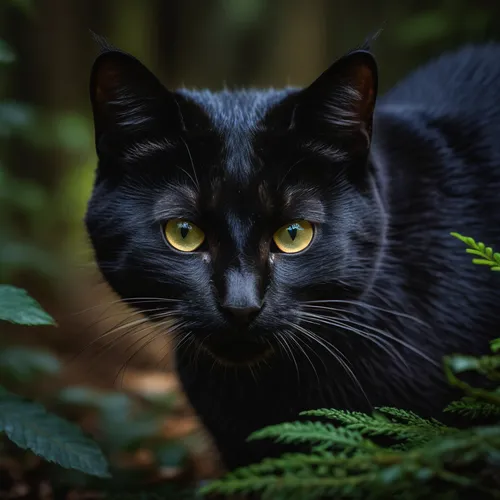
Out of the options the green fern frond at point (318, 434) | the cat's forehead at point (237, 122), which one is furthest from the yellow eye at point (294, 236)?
the green fern frond at point (318, 434)

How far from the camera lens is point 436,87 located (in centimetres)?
234

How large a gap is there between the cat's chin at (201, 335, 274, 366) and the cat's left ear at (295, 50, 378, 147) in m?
0.55

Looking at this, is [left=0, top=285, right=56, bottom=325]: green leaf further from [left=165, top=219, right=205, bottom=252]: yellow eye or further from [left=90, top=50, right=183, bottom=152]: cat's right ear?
[left=90, top=50, right=183, bottom=152]: cat's right ear

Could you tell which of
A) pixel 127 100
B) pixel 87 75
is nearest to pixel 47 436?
pixel 127 100

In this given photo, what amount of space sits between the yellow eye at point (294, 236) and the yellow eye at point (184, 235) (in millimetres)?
184

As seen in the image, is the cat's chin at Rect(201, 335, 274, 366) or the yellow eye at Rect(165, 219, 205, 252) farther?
the yellow eye at Rect(165, 219, 205, 252)

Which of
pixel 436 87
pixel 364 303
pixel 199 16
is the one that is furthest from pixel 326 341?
pixel 199 16

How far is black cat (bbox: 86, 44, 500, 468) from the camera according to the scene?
1.62 meters

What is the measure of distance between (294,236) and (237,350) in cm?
31

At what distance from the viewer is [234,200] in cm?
162

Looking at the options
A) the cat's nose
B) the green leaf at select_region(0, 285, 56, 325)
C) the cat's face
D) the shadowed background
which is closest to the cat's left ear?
the cat's face

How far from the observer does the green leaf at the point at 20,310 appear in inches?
56.7

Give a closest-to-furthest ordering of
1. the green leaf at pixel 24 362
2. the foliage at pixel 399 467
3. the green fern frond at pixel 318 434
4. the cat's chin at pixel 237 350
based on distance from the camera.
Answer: the foliage at pixel 399 467, the green fern frond at pixel 318 434, the cat's chin at pixel 237 350, the green leaf at pixel 24 362

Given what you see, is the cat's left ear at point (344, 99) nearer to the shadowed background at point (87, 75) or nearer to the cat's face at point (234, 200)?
the cat's face at point (234, 200)
